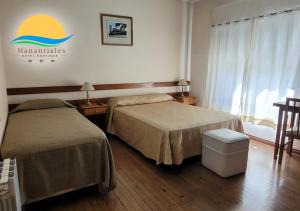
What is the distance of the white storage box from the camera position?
232 cm

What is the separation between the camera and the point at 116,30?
3.89 m

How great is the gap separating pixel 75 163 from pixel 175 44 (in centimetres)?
351

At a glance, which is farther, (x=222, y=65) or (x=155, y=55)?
(x=155, y=55)

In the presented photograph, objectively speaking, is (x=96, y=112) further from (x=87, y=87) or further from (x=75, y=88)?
(x=75, y=88)

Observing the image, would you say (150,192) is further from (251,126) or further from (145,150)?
(251,126)

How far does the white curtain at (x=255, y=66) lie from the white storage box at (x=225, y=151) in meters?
1.20

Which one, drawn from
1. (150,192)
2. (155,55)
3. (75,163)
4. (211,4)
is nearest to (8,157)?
(75,163)

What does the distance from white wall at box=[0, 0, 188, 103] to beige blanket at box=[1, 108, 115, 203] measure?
1388 mm

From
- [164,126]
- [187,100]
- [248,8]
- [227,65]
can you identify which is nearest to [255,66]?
[227,65]

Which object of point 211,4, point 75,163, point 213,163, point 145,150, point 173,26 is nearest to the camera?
point 75,163

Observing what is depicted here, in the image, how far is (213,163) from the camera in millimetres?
2479

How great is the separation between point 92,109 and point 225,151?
218cm

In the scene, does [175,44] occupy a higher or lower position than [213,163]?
higher

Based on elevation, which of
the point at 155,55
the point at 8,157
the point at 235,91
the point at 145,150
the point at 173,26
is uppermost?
the point at 173,26
